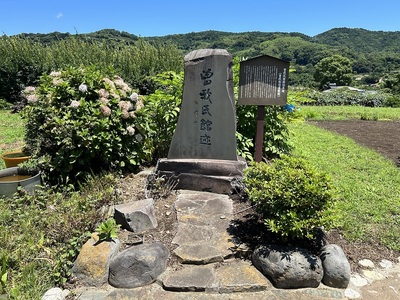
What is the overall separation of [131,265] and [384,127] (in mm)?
12170

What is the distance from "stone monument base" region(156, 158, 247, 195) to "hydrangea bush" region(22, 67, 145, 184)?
30.2 inches

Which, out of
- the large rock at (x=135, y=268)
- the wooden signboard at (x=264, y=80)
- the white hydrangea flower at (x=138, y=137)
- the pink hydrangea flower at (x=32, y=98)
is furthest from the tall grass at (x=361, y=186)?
the pink hydrangea flower at (x=32, y=98)

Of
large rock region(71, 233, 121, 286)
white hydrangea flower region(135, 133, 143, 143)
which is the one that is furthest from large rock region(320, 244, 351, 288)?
white hydrangea flower region(135, 133, 143, 143)

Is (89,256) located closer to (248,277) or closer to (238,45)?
(248,277)

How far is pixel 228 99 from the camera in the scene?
451 centimetres

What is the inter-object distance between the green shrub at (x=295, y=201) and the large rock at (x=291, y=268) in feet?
0.59

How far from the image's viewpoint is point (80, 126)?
4.62 m

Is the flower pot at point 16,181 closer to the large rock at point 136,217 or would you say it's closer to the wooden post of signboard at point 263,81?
the large rock at point 136,217

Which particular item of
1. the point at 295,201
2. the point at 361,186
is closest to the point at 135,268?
the point at 295,201

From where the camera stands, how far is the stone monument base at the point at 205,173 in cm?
448

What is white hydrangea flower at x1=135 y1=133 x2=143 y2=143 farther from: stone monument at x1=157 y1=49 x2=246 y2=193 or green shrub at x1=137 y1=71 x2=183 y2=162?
stone monument at x1=157 y1=49 x2=246 y2=193

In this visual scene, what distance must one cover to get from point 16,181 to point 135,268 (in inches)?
89.4

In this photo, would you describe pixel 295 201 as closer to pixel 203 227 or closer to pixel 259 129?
pixel 203 227

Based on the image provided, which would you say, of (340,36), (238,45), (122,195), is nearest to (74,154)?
(122,195)
